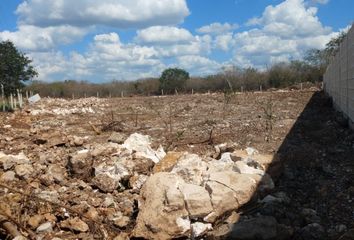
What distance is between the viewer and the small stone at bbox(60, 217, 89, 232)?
18.9 ft

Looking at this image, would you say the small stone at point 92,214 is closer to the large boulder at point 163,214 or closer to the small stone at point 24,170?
the large boulder at point 163,214

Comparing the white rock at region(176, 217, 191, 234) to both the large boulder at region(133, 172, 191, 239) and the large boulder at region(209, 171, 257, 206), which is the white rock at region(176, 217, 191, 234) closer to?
the large boulder at region(133, 172, 191, 239)

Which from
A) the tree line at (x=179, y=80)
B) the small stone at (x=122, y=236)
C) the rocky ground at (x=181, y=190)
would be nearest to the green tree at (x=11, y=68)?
the tree line at (x=179, y=80)

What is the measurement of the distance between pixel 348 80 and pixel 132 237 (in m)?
7.50

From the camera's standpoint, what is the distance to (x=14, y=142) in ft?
36.2

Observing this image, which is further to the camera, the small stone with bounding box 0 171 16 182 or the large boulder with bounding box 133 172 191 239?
the small stone with bounding box 0 171 16 182

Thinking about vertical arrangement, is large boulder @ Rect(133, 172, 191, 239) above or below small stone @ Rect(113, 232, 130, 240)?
above

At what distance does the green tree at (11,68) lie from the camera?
81.3 feet

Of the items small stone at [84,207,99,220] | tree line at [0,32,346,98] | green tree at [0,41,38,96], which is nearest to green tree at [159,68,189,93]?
tree line at [0,32,346,98]

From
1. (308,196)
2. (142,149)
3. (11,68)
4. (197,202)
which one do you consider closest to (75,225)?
(197,202)

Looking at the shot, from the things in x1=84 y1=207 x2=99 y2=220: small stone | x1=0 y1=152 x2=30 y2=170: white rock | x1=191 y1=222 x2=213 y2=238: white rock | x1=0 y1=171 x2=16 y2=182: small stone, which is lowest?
x1=191 y1=222 x2=213 y2=238: white rock

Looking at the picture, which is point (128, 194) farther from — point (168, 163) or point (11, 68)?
point (11, 68)

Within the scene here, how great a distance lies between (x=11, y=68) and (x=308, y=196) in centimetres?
2150

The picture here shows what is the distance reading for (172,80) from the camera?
4591 cm
